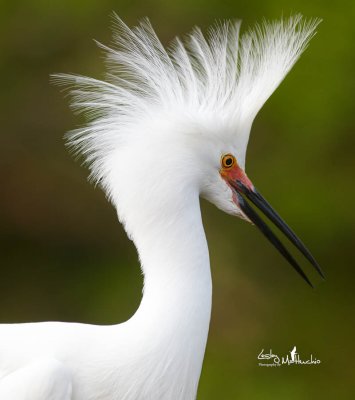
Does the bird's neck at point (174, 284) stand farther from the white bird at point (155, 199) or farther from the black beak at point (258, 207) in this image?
the black beak at point (258, 207)

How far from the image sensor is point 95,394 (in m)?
2.15

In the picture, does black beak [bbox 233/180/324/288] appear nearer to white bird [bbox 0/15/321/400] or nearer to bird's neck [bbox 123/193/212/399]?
white bird [bbox 0/15/321/400]

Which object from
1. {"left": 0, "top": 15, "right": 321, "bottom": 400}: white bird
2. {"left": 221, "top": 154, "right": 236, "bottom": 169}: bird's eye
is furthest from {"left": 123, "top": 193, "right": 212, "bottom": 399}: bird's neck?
{"left": 221, "top": 154, "right": 236, "bottom": 169}: bird's eye

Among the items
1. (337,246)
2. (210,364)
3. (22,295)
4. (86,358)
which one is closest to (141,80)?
(86,358)

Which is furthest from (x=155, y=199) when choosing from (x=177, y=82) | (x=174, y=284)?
(x=177, y=82)

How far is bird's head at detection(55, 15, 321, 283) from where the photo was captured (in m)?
2.14

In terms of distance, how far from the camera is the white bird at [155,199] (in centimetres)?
213

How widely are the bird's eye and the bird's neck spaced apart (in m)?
0.14

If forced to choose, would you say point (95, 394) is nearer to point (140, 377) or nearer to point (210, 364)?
point (140, 377)

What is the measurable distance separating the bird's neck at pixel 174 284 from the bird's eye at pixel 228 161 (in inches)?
5.3

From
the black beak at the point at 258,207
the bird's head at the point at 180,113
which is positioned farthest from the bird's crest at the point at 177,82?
the black beak at the point at 258,207

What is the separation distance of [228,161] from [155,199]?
0.78ft

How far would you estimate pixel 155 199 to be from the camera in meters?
2.12

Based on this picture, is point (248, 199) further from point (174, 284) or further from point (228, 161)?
point (174, 284)
